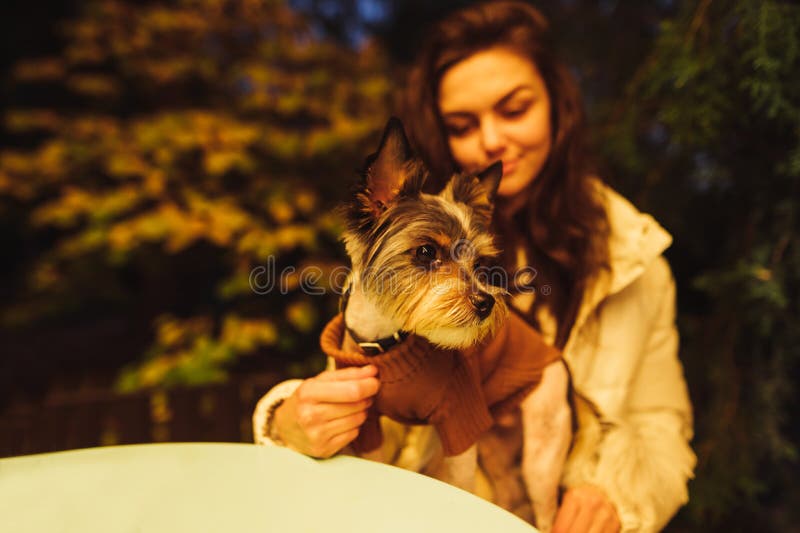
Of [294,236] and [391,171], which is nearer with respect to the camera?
[391,171]

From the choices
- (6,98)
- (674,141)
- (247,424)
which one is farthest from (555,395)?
(6,98)

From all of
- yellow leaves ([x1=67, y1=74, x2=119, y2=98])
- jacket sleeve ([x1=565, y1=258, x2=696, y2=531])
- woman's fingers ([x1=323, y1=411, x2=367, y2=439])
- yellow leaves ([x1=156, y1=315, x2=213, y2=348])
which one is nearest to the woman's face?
jacket sleeve ([x1=565, y1=258, x2=696, y2=531])

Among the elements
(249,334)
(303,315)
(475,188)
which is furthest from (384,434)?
(249,334)

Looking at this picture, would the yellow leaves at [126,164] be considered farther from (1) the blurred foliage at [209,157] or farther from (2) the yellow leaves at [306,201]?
(2) the yellow leaves at [306,201]

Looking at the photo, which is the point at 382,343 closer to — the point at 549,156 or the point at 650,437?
the point at 549,156

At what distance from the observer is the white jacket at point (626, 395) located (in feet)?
4.65

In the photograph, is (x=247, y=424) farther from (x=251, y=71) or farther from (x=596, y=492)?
(x=251, y=71)

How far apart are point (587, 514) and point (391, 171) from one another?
113 centimetres

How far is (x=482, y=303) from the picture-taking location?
44.1 inches

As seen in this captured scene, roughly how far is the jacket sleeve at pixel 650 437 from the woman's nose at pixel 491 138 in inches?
28.1

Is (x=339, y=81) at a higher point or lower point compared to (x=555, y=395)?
higher

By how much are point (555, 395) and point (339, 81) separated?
2.73 m

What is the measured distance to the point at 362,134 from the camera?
3117 millimetres

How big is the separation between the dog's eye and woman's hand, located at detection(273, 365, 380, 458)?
299 mm
